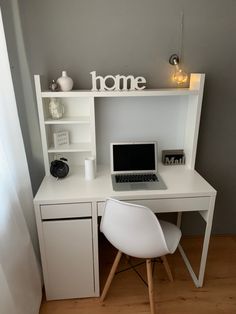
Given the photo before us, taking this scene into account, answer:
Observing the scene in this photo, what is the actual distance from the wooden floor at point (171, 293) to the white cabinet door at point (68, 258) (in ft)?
0.30

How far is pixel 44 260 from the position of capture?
5.07ft

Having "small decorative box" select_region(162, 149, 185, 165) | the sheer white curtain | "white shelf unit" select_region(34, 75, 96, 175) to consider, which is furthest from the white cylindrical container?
"small decorative box" select_region(162, 149, 185, 165)

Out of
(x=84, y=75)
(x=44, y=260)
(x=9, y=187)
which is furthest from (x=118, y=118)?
(x=44, y=260)

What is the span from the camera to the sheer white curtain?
48.9 inches

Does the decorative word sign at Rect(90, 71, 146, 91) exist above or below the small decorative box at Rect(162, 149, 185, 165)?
above

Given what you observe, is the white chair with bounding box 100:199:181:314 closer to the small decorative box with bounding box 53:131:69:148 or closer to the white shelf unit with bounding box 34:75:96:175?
the white shelf unit with bounding box 34:75:96:175

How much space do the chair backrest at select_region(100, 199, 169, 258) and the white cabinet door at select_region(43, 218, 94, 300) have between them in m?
0.20

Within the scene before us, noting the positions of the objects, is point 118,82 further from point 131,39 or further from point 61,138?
point 61,138

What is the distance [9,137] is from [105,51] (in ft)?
2.93

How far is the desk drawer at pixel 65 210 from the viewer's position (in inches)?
56.8

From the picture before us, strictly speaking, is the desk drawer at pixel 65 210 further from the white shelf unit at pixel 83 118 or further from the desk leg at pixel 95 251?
the white shelf unit at pixel 83 118

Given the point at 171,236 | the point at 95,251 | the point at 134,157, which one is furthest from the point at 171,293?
the point at 134,157

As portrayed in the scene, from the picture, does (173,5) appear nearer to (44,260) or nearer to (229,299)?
(44,260)

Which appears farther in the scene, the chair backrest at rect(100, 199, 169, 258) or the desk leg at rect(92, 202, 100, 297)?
the desk leg at rect(92, 202, 100, 297)
